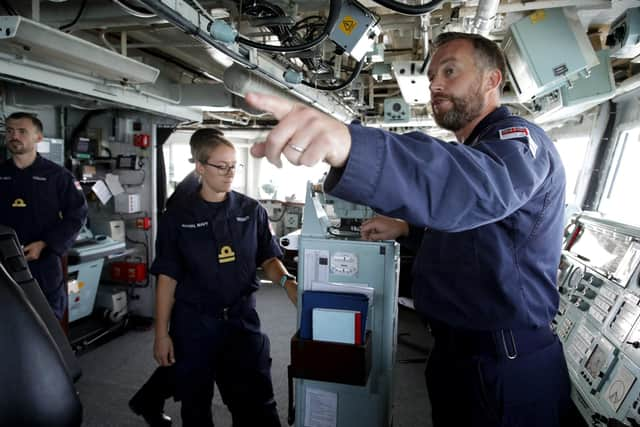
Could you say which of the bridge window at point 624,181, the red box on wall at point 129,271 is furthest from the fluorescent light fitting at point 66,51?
the bridge window at point 624,181

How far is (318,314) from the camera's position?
1822 millimetres

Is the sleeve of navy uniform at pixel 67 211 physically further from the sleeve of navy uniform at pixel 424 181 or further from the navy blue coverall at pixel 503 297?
the sleeve of navy uniform at pixel 424 181

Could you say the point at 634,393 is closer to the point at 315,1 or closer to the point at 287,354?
the point at 315,1

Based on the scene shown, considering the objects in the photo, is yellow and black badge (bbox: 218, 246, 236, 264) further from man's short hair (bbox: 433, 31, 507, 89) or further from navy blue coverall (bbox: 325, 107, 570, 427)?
man's short hair (bbox: 433, 31, 507, 89)

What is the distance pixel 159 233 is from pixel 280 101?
1.60 meters

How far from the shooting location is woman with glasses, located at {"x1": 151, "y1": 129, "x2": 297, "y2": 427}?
6.34 ft

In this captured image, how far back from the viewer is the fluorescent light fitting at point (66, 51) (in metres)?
1.79

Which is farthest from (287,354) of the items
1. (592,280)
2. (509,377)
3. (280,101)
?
(280,101)

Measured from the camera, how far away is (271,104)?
0.57 metres

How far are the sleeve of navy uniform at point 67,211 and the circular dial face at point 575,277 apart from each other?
11.2 feet

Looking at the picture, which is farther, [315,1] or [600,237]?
[600,237]

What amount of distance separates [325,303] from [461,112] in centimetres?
105

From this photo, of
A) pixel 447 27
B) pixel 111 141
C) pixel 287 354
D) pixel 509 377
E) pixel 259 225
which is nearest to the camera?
pixel 509 377

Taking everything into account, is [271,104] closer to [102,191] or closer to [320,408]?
[320,408]
